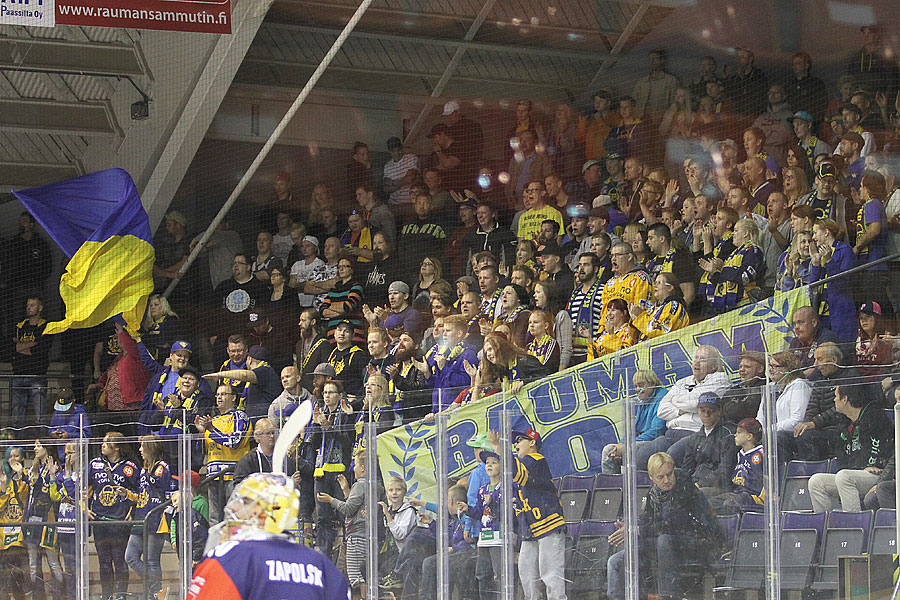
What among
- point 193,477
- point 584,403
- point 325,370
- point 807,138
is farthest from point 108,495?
point 807,138

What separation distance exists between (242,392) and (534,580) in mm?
3339

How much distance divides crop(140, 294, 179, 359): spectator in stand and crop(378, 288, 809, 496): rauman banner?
448 centimetres

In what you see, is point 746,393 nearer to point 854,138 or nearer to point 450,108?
point 854,138

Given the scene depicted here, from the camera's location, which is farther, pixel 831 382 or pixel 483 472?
pixel 483 472

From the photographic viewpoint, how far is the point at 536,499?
607 centimetres

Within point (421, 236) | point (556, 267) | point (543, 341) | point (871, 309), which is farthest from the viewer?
point (421, 236)

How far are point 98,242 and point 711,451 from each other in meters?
6.83

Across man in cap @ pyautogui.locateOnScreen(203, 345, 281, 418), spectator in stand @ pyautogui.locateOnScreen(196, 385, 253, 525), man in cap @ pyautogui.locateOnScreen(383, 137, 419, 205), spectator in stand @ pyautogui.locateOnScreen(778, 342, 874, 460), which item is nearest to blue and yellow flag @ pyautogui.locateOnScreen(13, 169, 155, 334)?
man in cap @ pyautogui.locateOnScreen(203, 345, 281, 418)

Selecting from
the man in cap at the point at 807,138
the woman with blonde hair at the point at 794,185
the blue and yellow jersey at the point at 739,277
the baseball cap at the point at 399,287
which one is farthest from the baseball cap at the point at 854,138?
the baseball cap at the point at 399,287

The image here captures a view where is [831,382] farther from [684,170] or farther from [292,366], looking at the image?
[292,366]

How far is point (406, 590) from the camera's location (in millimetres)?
6480

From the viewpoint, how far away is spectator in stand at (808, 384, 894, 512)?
4.96m

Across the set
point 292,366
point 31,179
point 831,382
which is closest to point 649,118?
point 292,366

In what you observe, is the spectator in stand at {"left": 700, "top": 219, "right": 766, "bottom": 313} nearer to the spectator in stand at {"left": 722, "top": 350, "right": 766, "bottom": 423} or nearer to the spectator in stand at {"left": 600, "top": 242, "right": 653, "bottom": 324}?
the spectator in stand at {"left": 600, "top": 242, "right": 653, "bottom": 324}
